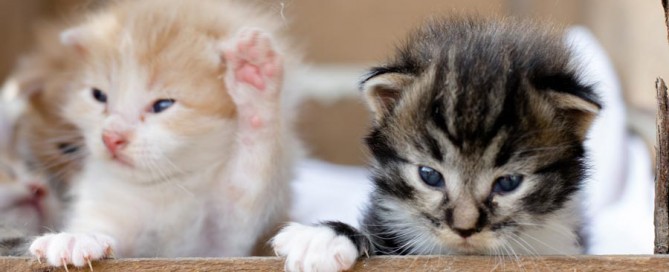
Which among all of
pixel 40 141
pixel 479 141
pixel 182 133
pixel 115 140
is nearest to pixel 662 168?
pixel 479 141

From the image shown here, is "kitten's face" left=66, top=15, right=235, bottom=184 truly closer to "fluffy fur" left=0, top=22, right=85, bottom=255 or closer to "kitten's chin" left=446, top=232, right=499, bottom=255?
"fluffy fur" left=0, top=22, right=85, bottom=255

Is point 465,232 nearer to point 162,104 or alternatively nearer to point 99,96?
point 162,104

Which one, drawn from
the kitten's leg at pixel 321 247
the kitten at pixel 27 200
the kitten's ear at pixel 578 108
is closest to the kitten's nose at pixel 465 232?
the kitten's leg at pixel 321 247

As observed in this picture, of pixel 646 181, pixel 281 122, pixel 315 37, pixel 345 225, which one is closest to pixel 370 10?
pixel 315 37

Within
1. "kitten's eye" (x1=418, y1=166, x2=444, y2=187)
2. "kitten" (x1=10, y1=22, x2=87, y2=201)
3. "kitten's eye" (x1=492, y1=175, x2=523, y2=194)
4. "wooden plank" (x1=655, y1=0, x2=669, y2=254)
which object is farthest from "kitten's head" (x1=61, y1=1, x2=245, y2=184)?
"wooden plank" (x1=655, y1=0, x2=669, y2=254)

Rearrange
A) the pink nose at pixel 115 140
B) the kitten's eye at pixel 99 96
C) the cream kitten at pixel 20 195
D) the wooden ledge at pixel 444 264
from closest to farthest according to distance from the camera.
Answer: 1. the wooden ledge at pixel 444 264
2. the pink nose at pixel 115 140
3. the kitten's eye at pixel 99 96
4. the cream kitten at pixel 20 195

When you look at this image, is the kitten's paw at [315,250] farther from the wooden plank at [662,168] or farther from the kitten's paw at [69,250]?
the wooden plank at [662,168]
